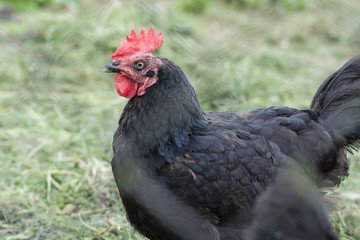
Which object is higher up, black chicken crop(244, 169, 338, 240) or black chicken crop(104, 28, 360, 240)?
black chicken crop(244, 169, 338, 240)

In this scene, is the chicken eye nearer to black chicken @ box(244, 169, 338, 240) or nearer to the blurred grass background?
black chicken @ box(244, 169, 338, 240)

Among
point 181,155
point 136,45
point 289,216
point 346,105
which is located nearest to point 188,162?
point 181,155

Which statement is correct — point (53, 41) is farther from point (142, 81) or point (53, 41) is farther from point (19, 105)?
point (142, 81)

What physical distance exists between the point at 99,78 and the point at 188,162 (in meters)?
2.77

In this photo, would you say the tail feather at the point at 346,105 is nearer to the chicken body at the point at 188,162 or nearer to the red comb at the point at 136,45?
the chicken body at the point at 188,162

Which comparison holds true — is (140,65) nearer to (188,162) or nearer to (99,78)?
(188,162)

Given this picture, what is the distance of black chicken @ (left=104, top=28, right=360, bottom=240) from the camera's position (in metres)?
1.86

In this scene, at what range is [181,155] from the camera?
1921 mm

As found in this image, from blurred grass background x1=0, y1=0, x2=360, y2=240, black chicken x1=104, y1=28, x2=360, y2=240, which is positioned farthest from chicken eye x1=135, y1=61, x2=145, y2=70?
blurred grass background x1=0, y1=0, x2=360, y2=240

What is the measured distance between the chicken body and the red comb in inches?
5.6

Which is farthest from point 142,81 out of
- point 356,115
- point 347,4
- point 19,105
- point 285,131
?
point 347,4

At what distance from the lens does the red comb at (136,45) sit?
6.61 feet

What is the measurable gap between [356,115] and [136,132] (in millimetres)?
1287

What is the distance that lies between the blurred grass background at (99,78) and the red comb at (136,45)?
3.59 ft
